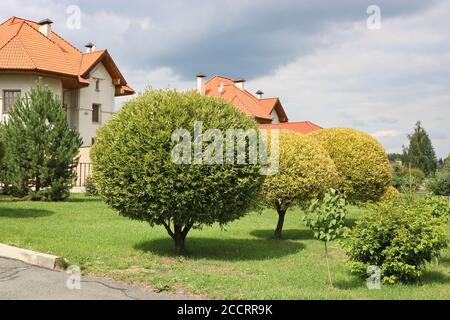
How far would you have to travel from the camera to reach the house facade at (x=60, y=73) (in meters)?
29.3

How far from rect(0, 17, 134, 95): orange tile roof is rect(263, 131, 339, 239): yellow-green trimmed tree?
20.9 meters

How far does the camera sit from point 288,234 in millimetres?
15492

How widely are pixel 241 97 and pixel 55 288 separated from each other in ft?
138

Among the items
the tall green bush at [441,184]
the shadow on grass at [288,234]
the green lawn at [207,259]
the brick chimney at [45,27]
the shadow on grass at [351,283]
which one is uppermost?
the brick chimney at [45,27]

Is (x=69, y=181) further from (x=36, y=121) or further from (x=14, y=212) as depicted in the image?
(x=14, y=212)

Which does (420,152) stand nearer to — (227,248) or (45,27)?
(45,27)

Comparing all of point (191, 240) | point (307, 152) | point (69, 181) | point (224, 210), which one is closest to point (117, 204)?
point (224, 210)

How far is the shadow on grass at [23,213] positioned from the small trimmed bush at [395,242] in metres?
10.9

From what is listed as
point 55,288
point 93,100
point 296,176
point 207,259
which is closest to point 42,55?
point 93,100

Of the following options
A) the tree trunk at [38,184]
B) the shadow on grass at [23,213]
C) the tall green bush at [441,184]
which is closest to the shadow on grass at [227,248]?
the shadow on grass at [23,213]

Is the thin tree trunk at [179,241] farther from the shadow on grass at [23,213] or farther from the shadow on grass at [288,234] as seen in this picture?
the shadow on grass at [23,213]

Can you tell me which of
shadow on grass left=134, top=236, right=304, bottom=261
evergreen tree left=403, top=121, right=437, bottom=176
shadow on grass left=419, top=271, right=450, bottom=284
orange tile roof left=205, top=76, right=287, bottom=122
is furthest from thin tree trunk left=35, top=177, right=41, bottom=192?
evergreen tree left=403, top=121, right=437, bottom=176

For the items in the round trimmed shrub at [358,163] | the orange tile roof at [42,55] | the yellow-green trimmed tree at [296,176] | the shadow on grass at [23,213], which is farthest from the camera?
the orange tile roof at [42,55]

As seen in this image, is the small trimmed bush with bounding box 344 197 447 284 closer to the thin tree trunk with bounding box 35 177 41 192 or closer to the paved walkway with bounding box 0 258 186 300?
the paved walkway with bounding box 0 258 186 300
